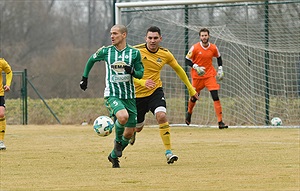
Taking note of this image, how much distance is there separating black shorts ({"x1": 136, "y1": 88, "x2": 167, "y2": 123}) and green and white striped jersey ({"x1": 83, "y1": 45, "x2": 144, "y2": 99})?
859 millimetres

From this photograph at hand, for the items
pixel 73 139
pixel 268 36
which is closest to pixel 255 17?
pixel 268 36

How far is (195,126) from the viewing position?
61.8 ft

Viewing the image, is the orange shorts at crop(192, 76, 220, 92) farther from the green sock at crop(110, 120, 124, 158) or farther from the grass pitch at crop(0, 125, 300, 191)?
the green sock at crop(110, 120, 124, 158)

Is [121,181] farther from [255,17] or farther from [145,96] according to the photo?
[255,17]

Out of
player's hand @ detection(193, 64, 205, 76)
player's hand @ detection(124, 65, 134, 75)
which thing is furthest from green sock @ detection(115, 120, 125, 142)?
player's hand @ detection(193, 64, 205, 76)

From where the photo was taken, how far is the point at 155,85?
35.8 feet

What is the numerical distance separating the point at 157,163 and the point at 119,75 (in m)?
1.37

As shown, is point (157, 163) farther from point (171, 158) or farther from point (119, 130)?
point (119, 130)

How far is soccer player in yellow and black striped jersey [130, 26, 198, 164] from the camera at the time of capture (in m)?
10.5

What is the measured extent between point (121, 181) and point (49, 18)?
45.2 m

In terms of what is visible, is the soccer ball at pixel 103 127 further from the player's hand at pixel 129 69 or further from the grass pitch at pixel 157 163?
the player's hand at pixel 129 69

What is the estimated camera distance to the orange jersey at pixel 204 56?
1691 cm

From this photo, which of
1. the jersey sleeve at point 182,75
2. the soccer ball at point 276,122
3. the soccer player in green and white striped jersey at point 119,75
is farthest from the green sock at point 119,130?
the soccer ball at point 276,122

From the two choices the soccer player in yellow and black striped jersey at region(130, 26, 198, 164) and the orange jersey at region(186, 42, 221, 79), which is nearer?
the soccer player in yellow and black striped jersey at region(130, 26, 198, 164)
